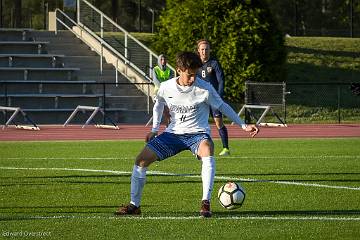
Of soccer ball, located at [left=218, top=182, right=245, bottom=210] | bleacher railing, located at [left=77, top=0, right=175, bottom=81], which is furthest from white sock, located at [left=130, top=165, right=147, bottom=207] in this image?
bleacher railing, located at [left=77, top=0, right=175, bottom=81]

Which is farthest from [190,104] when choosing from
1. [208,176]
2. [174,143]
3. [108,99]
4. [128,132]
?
[108,99]

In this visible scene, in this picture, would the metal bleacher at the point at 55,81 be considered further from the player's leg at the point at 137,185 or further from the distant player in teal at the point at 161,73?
the player's leg at the point at 137,185

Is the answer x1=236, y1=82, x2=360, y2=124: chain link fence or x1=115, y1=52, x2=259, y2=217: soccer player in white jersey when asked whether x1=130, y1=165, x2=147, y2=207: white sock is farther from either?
x1=236, y1=82, x2=360, y2=124: chain link fence

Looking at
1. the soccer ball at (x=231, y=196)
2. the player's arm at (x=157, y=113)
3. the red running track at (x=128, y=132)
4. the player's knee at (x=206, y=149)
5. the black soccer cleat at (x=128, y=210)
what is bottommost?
the red running track at (x=128, y=132)

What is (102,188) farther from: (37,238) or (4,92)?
(4,92)

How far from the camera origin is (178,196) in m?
12.6

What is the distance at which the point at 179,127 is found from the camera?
36.6 ft

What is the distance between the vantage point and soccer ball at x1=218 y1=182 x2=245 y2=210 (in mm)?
10797

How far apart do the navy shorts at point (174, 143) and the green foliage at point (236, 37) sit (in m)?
27.2

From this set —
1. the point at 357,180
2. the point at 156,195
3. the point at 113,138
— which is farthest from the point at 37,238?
the point at 113,138

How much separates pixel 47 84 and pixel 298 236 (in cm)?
2762

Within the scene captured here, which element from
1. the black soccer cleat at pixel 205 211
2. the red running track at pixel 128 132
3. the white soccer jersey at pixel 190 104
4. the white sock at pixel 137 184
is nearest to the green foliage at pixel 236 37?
the red running track at pixel 128 132

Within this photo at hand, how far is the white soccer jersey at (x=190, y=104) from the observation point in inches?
436

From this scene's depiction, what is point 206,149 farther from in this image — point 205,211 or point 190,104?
point 205,211
